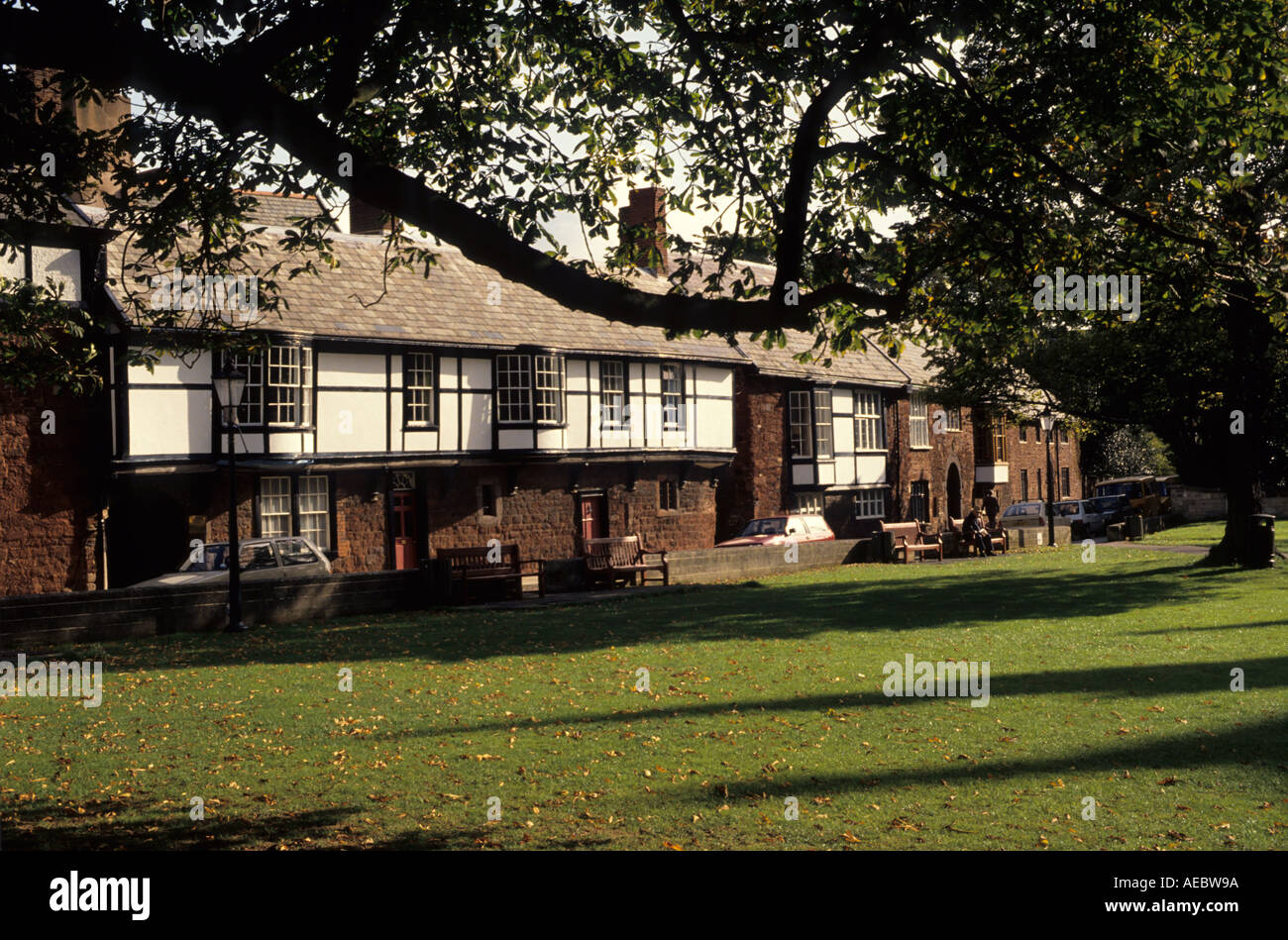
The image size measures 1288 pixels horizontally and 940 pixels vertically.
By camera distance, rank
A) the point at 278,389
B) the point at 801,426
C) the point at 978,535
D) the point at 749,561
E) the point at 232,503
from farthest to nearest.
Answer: the point at 801,426
the point at 978,535
the point at 749,561
the point at 278,389
the point at 232,503

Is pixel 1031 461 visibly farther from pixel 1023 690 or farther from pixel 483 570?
pixel 1023 690

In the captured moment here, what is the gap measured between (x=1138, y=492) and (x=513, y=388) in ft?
122

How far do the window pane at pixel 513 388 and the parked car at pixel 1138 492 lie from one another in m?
34.7

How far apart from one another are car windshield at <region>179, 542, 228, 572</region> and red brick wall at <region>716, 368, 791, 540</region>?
21127 mm

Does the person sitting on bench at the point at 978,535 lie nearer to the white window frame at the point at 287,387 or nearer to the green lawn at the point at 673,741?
the green lawn at the point at 673,741

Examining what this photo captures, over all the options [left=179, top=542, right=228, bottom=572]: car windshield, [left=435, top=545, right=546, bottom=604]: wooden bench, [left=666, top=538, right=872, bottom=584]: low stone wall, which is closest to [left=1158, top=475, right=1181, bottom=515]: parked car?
[left=666, top=538, right=872, bottom=584]: low stone wall

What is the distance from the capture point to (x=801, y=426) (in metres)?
43.9

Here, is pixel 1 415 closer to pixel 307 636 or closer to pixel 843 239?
pixel 307 636

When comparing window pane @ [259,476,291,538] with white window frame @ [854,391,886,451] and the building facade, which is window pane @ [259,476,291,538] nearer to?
the building facade

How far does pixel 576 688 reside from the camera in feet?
45.5

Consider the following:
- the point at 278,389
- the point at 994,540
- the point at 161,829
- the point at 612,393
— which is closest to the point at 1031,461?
the point at 994,540

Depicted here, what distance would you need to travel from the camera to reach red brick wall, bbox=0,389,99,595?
25922mm

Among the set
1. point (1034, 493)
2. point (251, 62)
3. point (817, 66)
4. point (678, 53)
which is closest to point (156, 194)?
point (251, 62)

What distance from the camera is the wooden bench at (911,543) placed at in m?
37.5
